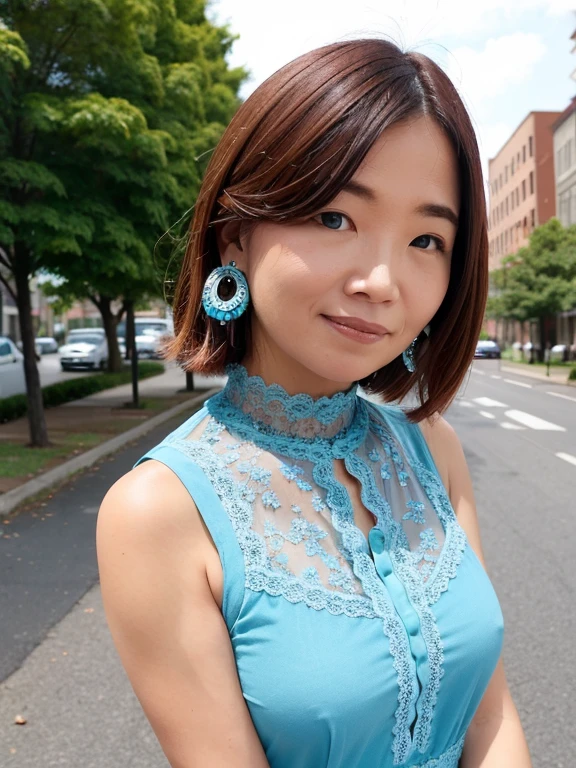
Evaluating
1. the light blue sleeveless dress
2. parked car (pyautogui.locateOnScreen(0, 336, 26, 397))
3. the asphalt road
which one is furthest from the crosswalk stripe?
parked car (pyautogui.locateOnScreen(0, 336, 26, 397))

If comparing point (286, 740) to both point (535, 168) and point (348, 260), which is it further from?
point (535, 168)

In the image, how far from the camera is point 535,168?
5803 centimetres

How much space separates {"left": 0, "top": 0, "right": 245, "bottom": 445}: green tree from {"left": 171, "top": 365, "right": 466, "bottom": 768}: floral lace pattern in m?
7.90

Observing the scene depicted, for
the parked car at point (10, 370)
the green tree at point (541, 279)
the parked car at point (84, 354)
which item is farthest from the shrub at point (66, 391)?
the green tree at point (541, 279)

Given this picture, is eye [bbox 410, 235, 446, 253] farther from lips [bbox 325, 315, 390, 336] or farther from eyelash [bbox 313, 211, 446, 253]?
lips [bbox 325, 315, 390, 336]

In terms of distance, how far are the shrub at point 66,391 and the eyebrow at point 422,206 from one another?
1488 centimetres

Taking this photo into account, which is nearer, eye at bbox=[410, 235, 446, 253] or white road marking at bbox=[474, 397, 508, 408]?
eye at bbox=[410, 235, 446, 253]

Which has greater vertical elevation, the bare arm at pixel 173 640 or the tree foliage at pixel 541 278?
the tree foliage at pixel 541 278

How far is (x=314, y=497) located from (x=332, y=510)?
4cm

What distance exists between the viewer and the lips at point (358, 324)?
1.19m

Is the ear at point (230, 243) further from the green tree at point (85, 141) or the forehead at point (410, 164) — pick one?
the green tree at point (85, 141)

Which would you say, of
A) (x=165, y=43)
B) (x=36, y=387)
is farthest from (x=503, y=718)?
(x=165, y=43)

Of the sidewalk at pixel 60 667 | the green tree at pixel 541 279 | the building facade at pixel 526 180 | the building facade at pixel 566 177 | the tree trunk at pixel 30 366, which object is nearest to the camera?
the sidewalk at pixel 60 667

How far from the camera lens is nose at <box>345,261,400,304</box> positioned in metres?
1.17
